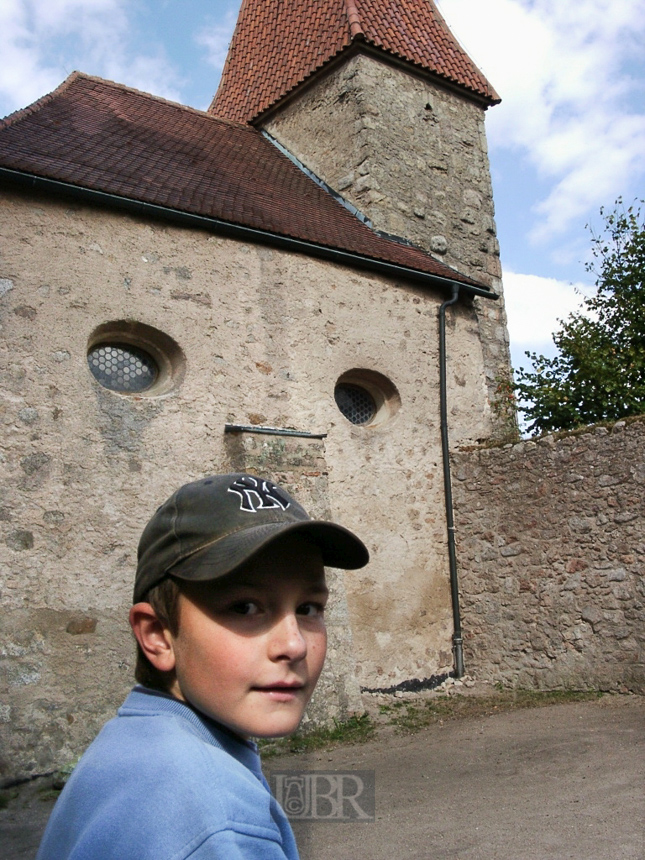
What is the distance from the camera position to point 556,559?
28.1 ft

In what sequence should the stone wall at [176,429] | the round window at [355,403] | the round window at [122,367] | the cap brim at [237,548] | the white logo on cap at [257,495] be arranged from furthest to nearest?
1. the round window at [355,403]
2. the round window at [122,367]
3. the stone wall at [176,429]
4. the white logo on cap at [257,495]
5. the cap brim at [237,548]

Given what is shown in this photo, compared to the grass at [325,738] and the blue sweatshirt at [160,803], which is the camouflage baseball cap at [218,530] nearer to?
the blue sweatshirt at [160,803]

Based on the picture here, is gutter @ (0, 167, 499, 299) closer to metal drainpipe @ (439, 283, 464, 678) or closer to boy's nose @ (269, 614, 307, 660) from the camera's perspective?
metal drainpipe @ (439, 283, 464, 678)

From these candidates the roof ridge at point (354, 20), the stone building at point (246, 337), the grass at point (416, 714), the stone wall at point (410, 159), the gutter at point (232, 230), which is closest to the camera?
the stone building at point (246, 337)

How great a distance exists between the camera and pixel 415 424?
9.50m

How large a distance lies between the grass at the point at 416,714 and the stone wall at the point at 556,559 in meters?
0.24

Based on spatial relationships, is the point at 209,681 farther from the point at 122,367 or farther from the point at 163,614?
the point at 122,367

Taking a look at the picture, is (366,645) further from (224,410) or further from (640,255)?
(640,255)

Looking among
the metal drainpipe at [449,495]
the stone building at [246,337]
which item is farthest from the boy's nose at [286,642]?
the metal drainpipe at [449,495]

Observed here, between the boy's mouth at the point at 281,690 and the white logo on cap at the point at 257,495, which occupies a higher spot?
the white logo on cap at the point at 257,495

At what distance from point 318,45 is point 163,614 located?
12.6 metres

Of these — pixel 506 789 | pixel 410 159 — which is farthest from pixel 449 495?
pixel 410 159

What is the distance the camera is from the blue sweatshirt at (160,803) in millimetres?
1071

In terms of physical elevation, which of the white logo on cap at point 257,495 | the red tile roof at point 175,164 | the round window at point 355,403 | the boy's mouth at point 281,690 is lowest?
the boy's mouth at point 281,690
